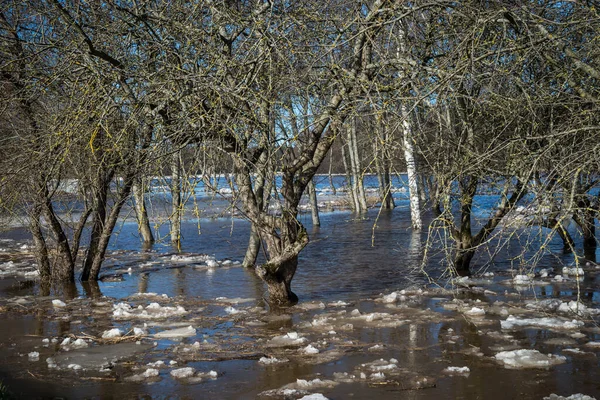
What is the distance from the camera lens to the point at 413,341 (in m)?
8.10

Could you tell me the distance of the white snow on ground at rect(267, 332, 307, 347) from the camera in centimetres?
813

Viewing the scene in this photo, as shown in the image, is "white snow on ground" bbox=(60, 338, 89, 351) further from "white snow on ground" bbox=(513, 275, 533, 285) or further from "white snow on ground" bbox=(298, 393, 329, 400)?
"white snow on ground" bbox=(513, 275, 533, 285)

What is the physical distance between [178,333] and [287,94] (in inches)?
144

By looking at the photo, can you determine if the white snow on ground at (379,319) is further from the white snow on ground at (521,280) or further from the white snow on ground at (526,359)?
the white snow on ground at (521,280)

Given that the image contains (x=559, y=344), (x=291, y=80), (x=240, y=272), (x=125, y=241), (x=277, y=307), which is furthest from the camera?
(x=125, y=241)

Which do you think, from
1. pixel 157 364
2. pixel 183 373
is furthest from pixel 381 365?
pixel 157 364

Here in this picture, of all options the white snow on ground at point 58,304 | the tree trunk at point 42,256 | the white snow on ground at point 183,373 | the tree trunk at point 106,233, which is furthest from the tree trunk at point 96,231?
the white snow on ground at point 183,373

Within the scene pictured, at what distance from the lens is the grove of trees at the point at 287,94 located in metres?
6.59

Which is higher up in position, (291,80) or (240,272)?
(291,80)

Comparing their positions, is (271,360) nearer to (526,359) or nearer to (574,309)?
(526,359)

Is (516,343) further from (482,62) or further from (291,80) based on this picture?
(291,80)

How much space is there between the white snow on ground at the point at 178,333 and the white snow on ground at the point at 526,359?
387cm

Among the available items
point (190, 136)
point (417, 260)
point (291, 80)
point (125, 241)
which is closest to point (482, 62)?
point (291, 80)

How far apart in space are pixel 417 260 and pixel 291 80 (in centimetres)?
698
